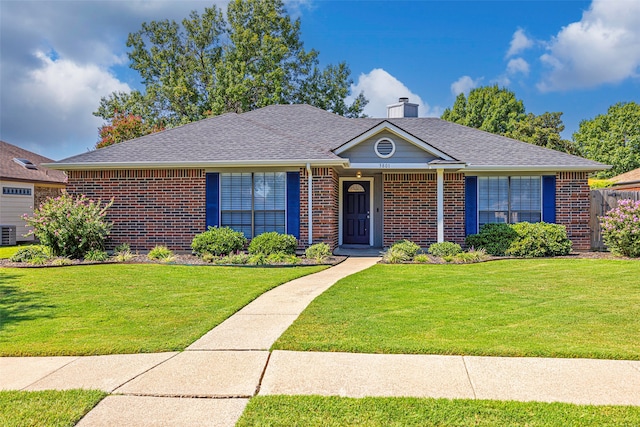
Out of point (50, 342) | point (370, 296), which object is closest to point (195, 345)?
point (50, 342)

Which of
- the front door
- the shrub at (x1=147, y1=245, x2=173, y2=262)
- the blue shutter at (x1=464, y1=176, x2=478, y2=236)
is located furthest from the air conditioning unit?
the blue shutter at (x1=464, y1=176, x2=478, y2=236)

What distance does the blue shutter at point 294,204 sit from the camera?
12961 mm

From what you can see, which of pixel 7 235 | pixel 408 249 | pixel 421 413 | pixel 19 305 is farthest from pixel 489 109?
pixel 421 413

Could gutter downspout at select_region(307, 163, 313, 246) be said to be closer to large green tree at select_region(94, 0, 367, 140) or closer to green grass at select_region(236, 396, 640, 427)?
green grass at select_region(236, 396, 640, 427)

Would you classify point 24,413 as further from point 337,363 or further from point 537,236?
point 537,236

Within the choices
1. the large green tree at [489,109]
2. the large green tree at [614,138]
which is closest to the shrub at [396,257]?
the large green tree at [614,138]

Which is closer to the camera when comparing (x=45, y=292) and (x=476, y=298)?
(x=476, y=298)

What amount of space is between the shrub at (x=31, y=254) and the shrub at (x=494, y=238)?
11.7 meters

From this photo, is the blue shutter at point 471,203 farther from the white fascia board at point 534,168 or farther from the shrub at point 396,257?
the shrub at point 396,257

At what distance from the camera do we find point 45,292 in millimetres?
7855

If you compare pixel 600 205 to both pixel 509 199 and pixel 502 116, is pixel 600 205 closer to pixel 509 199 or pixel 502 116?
pixel 509 199

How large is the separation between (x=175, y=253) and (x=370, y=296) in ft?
25.7

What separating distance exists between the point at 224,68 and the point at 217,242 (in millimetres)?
19740

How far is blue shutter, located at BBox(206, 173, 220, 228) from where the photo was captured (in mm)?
13250
